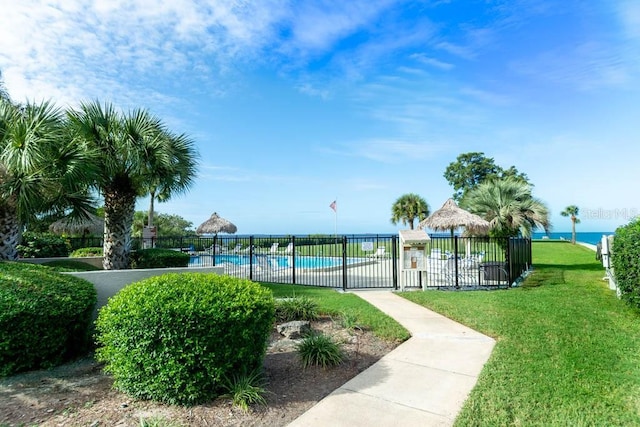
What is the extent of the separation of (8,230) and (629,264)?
12.2m

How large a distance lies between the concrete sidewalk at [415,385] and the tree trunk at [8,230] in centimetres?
738

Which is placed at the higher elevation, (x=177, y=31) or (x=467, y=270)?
(x=177, y=31)

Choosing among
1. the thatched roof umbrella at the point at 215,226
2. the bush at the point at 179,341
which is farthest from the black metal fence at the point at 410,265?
the bush at the point at 179,341

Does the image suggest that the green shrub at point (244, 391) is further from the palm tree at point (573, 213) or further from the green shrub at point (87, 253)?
the palm tree at point (573, 213)

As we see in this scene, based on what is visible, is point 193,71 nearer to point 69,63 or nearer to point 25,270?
point 69,63

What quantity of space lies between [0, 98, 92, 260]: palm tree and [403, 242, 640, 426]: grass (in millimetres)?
7866

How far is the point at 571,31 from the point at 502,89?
2.27m

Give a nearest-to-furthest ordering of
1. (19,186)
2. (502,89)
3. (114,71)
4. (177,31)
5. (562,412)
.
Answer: (562,412)
(19,186)
(177,31)
(114,71)
(502,89)

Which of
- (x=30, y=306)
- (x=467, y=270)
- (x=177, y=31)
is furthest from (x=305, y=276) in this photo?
(x=30, y=306)

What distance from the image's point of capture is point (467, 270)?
1221 centimetres

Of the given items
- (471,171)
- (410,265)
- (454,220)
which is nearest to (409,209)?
(471,171)

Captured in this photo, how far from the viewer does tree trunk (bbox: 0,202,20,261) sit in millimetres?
6910

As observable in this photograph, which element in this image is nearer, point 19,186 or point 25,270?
point 25,270

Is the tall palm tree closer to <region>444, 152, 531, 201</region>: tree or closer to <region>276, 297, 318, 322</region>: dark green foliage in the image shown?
<region>276, 297, 318, 322</region>: dark green foliage
